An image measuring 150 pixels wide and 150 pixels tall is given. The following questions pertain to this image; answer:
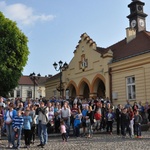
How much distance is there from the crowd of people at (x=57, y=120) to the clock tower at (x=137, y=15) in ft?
64.6

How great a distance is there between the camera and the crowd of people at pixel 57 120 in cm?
1145

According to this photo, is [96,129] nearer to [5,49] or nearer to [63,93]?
[5,49]

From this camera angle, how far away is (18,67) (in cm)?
2648

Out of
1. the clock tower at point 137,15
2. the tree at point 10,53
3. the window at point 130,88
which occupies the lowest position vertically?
the window at point 130,88

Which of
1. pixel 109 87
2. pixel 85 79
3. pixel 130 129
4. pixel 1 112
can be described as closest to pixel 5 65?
pixel 85 79

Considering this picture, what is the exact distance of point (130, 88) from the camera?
22828 mm

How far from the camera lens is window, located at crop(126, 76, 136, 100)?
74.0ft

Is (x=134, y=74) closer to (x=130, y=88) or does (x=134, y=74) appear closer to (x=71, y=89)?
(x=130, y=88)

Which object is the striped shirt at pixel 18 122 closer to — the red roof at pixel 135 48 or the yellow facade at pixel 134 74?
the yellow facade at pixel 134 74

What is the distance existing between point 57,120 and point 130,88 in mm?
9278

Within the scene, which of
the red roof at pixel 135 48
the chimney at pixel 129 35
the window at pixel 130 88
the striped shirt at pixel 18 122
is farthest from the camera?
the chimney at pixel 129 35

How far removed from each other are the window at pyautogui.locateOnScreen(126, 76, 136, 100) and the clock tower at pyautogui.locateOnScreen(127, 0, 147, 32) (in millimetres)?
14773

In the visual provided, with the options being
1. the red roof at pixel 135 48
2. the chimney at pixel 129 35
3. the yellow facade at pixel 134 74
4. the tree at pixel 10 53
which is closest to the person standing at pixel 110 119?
the yellow facade at pixel 134 74

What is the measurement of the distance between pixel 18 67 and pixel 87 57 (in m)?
7.44
